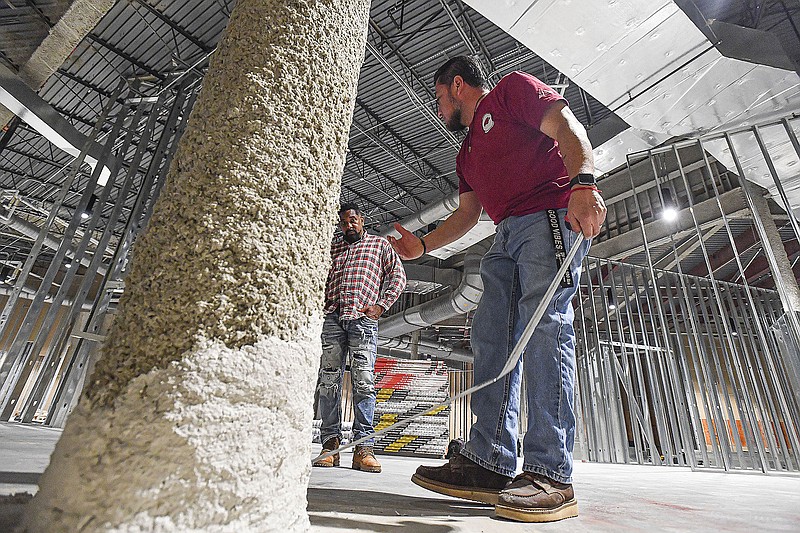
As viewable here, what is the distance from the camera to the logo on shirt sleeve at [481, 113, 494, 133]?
1536mm

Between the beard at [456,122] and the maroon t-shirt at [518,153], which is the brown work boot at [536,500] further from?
the beard at [456,122]

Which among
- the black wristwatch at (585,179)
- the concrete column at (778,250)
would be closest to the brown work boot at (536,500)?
the black wristwatch at (585,179)

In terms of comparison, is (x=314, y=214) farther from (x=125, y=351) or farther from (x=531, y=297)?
(x=531, y=297)

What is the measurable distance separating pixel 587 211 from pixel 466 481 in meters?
0.81

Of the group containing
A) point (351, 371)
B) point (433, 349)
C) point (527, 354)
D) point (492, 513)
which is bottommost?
point (492, 513)

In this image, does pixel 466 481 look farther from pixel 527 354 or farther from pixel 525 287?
pixel 525 287

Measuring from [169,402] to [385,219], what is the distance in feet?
27.5

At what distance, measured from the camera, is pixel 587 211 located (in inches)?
46.8

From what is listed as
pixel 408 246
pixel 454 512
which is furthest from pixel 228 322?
pixel 408 246

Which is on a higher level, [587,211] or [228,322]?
[587,211]

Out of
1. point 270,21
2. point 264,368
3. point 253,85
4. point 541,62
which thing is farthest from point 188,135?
point 541,62

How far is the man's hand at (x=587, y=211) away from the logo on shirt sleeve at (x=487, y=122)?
17.5 inches

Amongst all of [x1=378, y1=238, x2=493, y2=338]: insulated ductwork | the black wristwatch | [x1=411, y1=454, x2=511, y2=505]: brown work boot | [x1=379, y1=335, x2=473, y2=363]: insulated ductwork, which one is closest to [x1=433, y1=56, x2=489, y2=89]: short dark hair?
the black wristwatch

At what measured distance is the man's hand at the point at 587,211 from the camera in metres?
1.19
